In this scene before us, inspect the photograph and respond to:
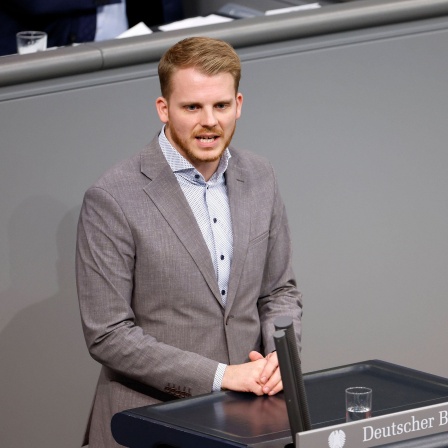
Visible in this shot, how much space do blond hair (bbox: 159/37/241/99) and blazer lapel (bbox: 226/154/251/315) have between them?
0.25 m

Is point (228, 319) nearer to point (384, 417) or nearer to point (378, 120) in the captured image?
point (384, 417)

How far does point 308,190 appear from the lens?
3.55m

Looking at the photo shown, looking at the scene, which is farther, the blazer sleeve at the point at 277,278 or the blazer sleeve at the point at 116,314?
the blazer sleeve at the point at 277,278

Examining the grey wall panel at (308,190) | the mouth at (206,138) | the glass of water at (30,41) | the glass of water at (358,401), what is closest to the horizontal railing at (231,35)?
the grey wall panel at (308,190)

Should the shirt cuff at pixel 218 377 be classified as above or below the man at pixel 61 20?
below

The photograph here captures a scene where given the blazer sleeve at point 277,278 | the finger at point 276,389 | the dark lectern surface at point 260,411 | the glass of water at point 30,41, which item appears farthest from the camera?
the glass of water at point 30,41

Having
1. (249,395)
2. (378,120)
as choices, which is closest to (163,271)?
(249,395)

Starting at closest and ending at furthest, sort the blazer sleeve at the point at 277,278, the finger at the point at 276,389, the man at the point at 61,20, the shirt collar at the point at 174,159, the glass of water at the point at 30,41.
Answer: the finger at the point at 276,389 < the shirt collar at the point at 174,159 < the blazer sleeve at the point at 277,278 < the glass of water at the point at 30,41 < the man at the point at 61,20

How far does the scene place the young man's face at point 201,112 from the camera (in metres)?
2.42

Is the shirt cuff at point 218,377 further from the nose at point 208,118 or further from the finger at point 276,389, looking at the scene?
the nose at point 208,118

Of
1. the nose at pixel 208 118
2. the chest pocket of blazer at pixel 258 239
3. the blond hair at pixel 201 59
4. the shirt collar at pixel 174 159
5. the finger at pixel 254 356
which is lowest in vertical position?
the finger at pixel 254 356

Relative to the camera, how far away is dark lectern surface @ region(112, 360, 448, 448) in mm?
1862

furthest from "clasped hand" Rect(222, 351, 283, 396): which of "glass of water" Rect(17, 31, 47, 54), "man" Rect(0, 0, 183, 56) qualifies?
"man" Rect(0, 0, 183, 56)

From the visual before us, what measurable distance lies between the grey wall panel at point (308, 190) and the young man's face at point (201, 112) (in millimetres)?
754
